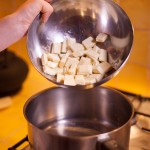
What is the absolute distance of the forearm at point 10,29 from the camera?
0.62 meters

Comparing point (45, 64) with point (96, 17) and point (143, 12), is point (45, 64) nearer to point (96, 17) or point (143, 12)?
point (96, 17)

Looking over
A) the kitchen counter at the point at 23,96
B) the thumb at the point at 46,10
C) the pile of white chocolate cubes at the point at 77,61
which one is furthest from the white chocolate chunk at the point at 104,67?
the kitchen counter at the point at 23,96

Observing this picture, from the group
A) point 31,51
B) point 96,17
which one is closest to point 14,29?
point 31,51

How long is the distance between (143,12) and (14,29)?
0.35 metres

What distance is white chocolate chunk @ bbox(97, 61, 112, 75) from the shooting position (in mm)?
621

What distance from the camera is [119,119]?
2.35 feet

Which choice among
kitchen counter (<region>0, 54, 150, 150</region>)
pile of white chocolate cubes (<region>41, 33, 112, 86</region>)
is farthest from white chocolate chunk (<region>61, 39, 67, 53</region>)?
kitchen counter (<region>0, 54, 150, 150</region>)

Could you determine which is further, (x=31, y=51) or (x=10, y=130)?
(x=10, y=130)

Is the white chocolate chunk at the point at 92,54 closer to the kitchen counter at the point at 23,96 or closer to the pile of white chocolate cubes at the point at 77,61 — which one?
the pile of white chocolate cubes at the point at 77,61

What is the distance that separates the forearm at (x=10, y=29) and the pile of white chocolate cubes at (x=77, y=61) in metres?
0.07

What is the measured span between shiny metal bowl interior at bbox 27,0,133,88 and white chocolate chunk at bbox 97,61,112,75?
0.01 m

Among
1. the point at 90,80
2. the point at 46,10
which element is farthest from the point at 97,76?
the point at 46,10

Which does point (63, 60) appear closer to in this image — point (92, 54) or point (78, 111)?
point (92, 54)

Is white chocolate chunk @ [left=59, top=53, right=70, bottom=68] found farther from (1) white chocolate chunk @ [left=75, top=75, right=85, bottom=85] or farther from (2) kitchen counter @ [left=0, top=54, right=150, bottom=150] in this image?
(2) kitchen counter @ [left=0, top=54, right=150, bottom=150]
